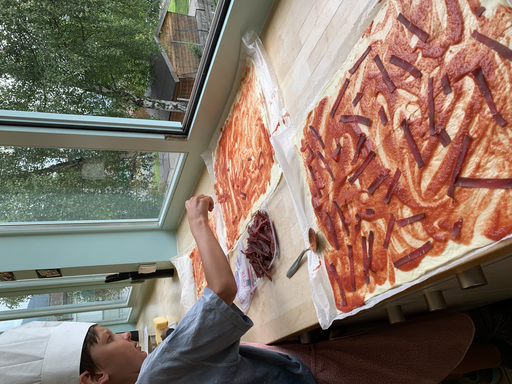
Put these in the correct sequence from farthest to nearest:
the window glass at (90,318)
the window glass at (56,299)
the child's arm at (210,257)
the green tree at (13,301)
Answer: the window glass at (90,318) < the window glass at (56,299) < the green tree at (13,301) < the child's arm at (210,257)

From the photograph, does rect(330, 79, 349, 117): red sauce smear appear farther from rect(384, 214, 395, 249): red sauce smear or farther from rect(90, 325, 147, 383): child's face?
rect(90, 325, 147, 383): child's face

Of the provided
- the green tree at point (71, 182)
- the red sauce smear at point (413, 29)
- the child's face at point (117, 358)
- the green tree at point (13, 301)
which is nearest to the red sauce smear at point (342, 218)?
the red sauce smear at point (413, 29)

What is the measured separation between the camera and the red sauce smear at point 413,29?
2.31 ft

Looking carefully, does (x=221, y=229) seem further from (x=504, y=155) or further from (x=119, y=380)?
(x=504, y=155)

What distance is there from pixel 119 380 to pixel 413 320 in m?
1.06

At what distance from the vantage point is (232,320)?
911 millimetres

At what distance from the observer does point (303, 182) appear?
1.15 metres

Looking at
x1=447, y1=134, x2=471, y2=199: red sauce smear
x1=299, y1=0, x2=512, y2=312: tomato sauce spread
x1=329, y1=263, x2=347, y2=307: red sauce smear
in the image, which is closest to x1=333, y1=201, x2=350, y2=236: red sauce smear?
x1=299, y1=0, x2=512, y2=312: tomato sauce spread

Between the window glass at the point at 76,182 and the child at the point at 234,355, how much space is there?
1.14 metres

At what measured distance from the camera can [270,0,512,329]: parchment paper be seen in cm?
85

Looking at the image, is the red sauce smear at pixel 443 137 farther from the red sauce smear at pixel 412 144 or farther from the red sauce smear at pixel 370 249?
the red sauce smear at pixel 370 249

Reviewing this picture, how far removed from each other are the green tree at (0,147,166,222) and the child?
114 centimetres

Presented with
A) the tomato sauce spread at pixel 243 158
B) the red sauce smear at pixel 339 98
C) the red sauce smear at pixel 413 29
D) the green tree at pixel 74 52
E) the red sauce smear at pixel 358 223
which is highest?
the green tree at pixel 74 52

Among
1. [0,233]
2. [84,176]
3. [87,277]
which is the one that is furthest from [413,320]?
[87,277]
